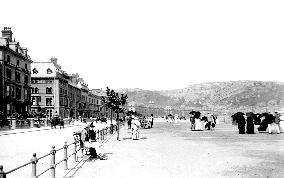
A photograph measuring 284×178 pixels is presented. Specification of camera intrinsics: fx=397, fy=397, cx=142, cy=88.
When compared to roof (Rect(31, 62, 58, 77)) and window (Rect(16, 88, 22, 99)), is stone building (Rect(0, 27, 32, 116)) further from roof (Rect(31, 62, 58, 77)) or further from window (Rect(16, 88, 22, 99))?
roof (Rect(31, 62, 58, 77))

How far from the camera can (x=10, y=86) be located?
2176 inches

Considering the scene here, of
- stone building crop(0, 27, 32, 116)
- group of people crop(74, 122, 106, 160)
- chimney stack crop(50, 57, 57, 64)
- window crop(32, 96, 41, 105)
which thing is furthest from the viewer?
chimney stack crop(50, 57, 57, 64)

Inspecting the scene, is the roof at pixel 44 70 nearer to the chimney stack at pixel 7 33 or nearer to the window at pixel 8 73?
the chimney stack at pixel 7 33

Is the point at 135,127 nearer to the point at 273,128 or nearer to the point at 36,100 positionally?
the point at 273,128

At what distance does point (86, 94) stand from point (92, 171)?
102240mm

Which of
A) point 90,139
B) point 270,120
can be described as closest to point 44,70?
point 270,120

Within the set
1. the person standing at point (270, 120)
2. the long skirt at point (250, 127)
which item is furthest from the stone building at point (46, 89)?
the person standing at point (270, 120)

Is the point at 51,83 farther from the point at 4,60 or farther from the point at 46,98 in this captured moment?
the point at 4,60

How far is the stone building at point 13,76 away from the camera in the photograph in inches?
2078

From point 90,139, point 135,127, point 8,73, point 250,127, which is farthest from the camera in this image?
point 8,73

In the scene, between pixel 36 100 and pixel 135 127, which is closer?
pixel 135 127

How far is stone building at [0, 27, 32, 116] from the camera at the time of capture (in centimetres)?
5278

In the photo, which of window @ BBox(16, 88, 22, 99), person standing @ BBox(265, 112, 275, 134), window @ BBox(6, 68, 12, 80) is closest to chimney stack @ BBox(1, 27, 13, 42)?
window @ BBox(6, 68, 12, 80)

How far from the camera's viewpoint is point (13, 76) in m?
56.7
